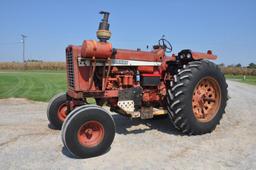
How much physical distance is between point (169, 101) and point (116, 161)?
6.55 feet

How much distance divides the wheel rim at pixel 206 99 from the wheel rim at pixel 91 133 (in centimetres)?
241

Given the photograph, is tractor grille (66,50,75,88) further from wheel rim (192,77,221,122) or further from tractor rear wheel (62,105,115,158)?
wheel rim (192,77,221,122)

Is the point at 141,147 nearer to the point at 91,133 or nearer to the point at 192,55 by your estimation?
the point at 91,133

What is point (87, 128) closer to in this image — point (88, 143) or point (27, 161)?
point (88, 143)

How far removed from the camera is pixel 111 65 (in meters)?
5.54

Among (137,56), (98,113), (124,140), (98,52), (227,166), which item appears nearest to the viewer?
(227,166)

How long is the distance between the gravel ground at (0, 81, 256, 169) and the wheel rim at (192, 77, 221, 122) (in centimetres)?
44

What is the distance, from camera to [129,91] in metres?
5.74

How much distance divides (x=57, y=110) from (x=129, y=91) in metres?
1.84

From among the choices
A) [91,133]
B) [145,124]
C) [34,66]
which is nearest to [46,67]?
[34,66]

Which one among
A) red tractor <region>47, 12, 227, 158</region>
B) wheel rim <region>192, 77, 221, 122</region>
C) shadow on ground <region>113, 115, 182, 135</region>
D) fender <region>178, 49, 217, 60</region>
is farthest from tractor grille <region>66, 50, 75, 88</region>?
wheel rim <region>192, 77, 221, 122</region>

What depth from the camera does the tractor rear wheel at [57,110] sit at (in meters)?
6.30

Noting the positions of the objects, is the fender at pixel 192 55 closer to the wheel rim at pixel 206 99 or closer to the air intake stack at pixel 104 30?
the wheel rim at pixel 206 99

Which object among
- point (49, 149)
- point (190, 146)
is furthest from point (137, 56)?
point (49, 149)
